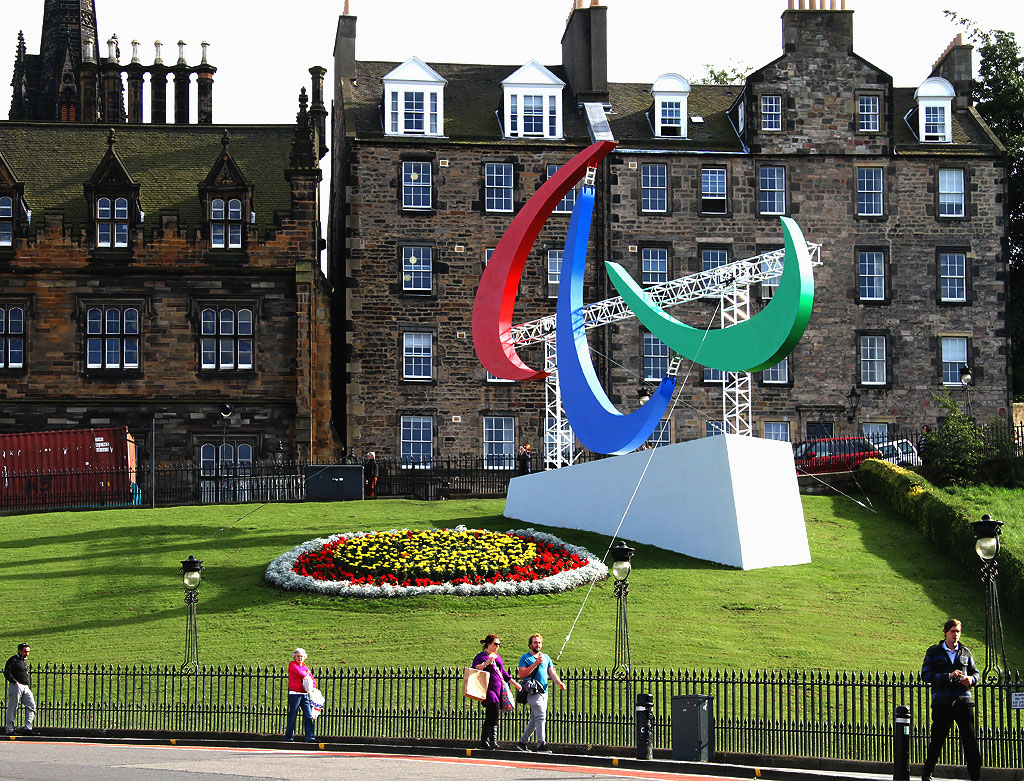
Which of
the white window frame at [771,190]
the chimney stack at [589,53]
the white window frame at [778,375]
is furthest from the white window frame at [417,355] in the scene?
the white window frame at [771,190]

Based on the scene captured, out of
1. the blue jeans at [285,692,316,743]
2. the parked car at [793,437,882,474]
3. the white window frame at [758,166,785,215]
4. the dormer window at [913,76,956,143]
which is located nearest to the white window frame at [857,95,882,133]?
the dormer window at [913,76,956,143]

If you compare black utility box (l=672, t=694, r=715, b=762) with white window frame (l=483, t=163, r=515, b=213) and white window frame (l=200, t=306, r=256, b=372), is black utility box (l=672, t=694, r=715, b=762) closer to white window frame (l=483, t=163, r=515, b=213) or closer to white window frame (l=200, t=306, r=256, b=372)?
white window frame (l=200, t=306, r=256, b=372)

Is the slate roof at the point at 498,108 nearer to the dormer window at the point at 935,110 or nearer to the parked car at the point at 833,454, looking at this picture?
the dormer window at the point at 935,110

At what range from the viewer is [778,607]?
96.1ft

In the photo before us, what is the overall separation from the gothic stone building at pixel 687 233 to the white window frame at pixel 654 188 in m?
0.07

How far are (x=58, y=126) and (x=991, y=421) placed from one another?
35.9 m

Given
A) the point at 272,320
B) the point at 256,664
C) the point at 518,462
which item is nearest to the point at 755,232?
the point at 518,462

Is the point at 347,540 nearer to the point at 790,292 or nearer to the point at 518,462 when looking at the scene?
the point at 790,292

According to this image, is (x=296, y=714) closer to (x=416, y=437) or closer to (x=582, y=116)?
(x=416, y=437)

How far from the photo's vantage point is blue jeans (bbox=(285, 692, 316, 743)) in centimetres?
2209

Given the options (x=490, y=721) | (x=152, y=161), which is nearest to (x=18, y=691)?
(x=490, y=721)

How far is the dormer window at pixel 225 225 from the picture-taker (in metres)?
52.6

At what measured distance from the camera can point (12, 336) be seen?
2028 inches

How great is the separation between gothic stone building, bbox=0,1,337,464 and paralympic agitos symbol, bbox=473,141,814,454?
1462 cm
